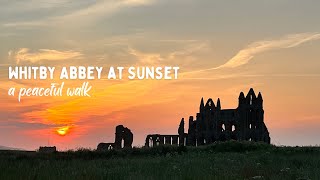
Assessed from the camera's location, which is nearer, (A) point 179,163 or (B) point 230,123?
(A) point 179,163

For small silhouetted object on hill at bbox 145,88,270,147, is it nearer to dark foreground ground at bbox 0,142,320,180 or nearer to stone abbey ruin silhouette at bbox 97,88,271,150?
stone abbey ruin silhouette at bbox 97,88,271,150

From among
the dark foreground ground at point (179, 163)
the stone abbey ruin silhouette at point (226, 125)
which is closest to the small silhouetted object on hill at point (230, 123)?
the stone abbey ruin silhouette at point (226, 125)

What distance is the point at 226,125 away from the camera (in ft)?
285

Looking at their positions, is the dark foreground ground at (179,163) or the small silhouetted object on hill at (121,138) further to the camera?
the small silhouetted object on hill at (121,138)

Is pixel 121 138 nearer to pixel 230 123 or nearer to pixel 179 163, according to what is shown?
pixel 230 123

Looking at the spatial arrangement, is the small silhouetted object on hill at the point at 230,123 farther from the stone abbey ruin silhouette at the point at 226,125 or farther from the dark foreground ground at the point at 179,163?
the dark foreground ground at the point at 179,163

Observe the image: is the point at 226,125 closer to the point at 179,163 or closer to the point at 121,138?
the point at 121,138

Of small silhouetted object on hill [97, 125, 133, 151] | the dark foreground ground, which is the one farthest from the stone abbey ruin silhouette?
the dark foreground ground

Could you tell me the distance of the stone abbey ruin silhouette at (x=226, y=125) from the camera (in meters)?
84.6

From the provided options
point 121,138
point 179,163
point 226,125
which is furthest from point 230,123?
point 179,163

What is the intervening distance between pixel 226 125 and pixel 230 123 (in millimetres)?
769

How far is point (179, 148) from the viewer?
43.0m

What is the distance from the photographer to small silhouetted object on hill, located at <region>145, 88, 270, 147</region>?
84812mm

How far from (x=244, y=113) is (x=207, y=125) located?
7109 mm
